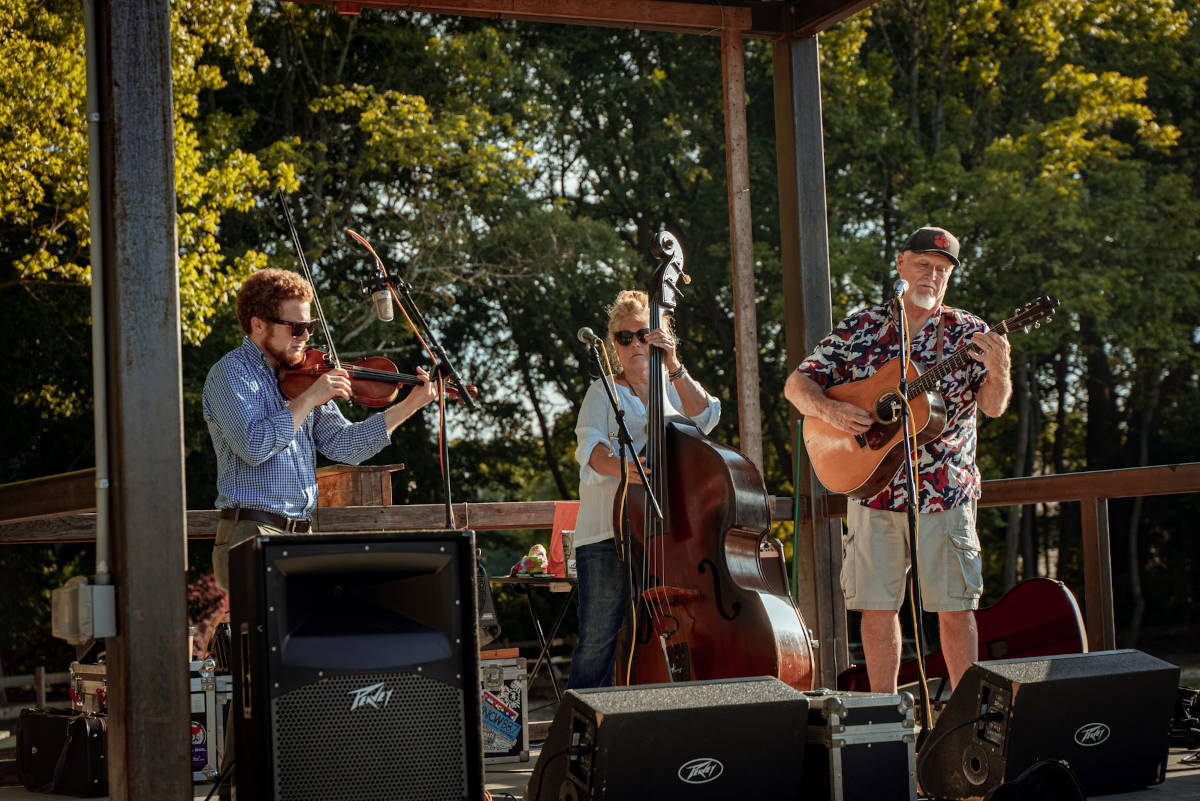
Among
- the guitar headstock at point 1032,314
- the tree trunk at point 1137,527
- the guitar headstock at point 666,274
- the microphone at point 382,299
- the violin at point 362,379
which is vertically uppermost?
the guitar headstock at point 666,274

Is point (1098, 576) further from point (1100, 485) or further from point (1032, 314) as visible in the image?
point (1032, 314)

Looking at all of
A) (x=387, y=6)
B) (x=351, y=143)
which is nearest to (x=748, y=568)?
(x=387, y=6)

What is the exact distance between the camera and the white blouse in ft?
12.6

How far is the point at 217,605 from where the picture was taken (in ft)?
32.7

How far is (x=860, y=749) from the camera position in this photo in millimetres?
2807

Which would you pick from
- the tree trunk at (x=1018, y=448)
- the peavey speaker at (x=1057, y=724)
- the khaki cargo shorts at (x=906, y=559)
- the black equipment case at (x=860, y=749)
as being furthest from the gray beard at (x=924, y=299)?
the tree trunk at (x=1018, y=448)

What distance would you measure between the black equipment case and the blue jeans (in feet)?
3.38

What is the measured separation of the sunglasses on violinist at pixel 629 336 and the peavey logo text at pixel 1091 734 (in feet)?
5.45

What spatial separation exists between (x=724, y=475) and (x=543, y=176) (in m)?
13.4

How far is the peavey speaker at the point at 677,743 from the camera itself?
257 centimetres

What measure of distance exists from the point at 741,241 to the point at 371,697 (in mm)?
3209

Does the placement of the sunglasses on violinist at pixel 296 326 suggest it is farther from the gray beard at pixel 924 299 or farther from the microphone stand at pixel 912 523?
the gray beard at pixel 924 299

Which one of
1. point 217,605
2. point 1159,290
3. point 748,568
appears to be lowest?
point 217,605

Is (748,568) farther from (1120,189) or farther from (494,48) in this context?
(1120,189)
